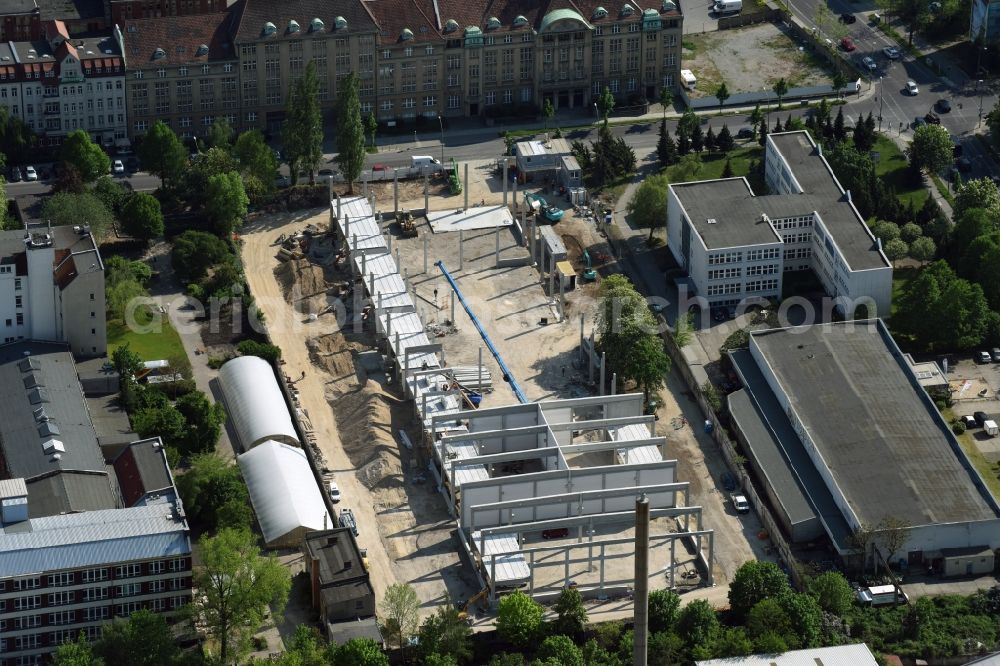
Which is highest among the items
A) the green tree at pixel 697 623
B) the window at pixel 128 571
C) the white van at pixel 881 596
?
the window at pixel 128 571

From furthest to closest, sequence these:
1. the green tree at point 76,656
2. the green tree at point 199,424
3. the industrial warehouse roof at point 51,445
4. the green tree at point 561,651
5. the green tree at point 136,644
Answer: the green tree at point 199,424
the industrial warehouse roof at point 51,445
the green tree at point 561,651
the green tree at point 136,644
the green tree at point 76,656

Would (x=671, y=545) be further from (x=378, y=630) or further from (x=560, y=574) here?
(x=378, y=630)

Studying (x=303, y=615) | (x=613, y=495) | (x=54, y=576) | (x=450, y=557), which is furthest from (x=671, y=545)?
(x=54, y=576)

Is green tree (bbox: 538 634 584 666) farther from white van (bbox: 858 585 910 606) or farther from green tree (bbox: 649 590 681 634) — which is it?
white van (bbox: 858 585 910 606)

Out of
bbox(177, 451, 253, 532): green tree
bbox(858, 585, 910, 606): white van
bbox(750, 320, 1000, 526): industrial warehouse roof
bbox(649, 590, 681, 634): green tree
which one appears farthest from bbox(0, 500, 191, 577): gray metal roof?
bbox(750, 320, 1000, 526): industrial warehouse roof

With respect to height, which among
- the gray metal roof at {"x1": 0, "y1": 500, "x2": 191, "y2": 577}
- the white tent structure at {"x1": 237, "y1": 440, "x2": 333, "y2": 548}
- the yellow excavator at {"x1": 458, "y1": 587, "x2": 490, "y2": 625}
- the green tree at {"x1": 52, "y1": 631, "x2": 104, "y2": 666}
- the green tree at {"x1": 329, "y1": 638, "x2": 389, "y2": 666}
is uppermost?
the gray metal roof at {"x1": 0, "y1": 500, "x2": 191, "y2": 577}

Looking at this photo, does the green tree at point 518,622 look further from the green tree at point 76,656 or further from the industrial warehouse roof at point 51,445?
the industrial warehouse roof at point 51,445

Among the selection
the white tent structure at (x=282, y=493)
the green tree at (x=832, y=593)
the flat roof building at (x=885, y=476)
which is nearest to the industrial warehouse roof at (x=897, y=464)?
the flat roof building at (x=885, y=476)
